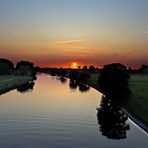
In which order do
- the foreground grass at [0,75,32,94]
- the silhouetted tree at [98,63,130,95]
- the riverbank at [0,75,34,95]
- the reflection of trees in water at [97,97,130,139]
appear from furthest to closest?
the foreground grass at [0,75,32,94], the riverbank at [0,75,34,95], the silhouetted tree at [98,63,130,95], the reflection of trees in water at [97,97,130,139]

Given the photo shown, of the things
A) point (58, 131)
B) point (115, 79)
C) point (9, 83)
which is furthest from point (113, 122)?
point (9, 83)

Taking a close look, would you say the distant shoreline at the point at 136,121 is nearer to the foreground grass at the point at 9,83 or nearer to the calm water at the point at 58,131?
the calm water at the point at 58,131

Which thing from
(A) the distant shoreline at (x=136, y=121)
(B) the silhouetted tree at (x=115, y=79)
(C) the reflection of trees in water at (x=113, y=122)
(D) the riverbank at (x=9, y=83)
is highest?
(B) the silhouetted tree at (x=115, y=79)

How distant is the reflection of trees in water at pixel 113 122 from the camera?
90.4 feet

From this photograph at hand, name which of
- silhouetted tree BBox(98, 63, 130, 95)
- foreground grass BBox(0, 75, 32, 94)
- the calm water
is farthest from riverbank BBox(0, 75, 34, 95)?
the calm water

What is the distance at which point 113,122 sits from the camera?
3375 cm

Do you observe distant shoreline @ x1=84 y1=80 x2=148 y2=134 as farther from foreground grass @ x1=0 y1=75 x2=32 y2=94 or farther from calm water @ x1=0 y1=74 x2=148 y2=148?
foreground grass @ x1=0 y1=75 x2=32 y2=94

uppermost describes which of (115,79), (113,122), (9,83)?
(115,79)

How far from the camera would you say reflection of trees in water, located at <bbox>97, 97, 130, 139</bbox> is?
90.4 ft

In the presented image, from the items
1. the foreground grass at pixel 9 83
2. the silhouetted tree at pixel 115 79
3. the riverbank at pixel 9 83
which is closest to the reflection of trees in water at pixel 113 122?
the silhouetted tree at pixel 115 79

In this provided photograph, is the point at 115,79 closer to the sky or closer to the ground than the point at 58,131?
closer to the sky

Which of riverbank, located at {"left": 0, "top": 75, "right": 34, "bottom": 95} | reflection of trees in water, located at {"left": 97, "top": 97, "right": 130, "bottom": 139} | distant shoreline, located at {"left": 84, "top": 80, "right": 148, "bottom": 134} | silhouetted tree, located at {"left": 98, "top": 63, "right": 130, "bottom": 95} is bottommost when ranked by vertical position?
reflection of trees in water, located at {"left": 97, "top": 97, "right": 130, "bottom": 139}

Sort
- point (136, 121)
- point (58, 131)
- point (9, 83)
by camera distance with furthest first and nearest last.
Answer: point (9, 83)
point (136, 121)
point (58, 131)

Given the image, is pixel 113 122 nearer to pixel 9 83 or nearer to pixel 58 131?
pixel 58 131
